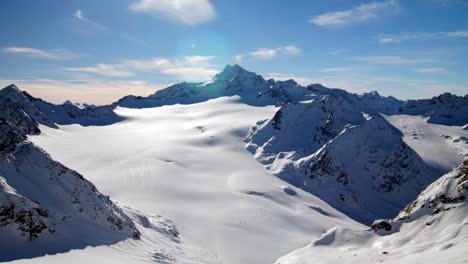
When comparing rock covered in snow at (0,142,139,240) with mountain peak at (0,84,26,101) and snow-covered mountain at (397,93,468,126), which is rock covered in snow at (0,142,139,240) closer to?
mountain peak at (0,84,26,101)

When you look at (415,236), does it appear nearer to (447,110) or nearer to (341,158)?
(341,158)

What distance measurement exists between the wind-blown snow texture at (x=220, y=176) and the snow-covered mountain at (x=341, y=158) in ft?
1.17

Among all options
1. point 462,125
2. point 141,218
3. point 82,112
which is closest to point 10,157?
point 141,218

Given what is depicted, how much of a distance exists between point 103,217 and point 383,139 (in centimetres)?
9903

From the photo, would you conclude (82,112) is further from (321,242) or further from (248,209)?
(321,242)

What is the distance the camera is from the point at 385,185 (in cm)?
10175

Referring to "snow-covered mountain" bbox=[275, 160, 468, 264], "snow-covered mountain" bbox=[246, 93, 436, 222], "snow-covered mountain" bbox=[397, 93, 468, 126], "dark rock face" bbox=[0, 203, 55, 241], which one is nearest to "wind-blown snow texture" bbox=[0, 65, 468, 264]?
"dark rock face" bbox=[0, 203, 55, 241]

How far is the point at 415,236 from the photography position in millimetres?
20906

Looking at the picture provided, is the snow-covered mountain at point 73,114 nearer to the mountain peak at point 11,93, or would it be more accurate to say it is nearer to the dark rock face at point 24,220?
the mountain peak at point 11,93

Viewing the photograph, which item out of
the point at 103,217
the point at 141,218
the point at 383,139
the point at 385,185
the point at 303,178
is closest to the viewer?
the point at 103,217

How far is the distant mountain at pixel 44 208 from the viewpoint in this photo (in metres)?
21.2

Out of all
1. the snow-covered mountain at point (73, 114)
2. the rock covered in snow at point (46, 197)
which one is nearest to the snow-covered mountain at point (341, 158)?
the rock covered in snow at point (46, 197)

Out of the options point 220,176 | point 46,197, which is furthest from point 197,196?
point 46,197

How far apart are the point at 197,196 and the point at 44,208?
3780 cm
